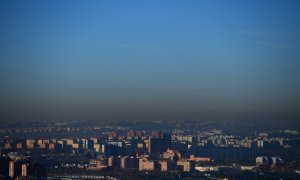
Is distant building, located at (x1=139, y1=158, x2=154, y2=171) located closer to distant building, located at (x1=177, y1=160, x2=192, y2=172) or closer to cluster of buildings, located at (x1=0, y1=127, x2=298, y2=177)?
cluster of buildings, located at (x1=0, y1=127, x2=298, y2=177)

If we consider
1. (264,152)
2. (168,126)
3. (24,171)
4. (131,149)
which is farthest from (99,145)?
(24,171)

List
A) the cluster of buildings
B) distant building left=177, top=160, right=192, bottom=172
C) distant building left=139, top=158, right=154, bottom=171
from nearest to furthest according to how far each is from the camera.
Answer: distant building left=139, top=158, right=154, bottom=171 < distant building left=177, top=160, right=192, bottom=172 < the cluster of buildings

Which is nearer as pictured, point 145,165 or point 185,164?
point 145,165

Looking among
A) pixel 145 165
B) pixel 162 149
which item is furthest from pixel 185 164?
pixel 162 149

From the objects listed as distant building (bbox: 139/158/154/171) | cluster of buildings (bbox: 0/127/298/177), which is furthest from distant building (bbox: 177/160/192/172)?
distant building (bbox: 139/158/154/171)

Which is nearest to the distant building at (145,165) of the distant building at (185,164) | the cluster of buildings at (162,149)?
the cluster of buildings at (162,149)

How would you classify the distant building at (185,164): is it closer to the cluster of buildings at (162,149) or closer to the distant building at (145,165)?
the cluster of buildings at (162,149)

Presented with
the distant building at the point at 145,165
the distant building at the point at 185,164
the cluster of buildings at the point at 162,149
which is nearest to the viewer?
the distant building at the point at 145,165

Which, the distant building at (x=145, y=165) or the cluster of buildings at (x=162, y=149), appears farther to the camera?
the cluster of buildings at (x=162, y=149)

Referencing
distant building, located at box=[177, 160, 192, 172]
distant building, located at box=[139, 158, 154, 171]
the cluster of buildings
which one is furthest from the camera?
the cluster of buildings

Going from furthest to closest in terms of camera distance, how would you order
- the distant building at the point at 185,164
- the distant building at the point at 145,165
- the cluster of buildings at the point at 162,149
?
the cluster of buildings at the point at 162,149, the distant building at the point at 185,164, the distant building at the point at 145,165

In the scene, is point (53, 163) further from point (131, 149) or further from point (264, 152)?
point (264, 152)

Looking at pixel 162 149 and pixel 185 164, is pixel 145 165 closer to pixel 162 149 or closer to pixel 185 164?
pixel 185 164
